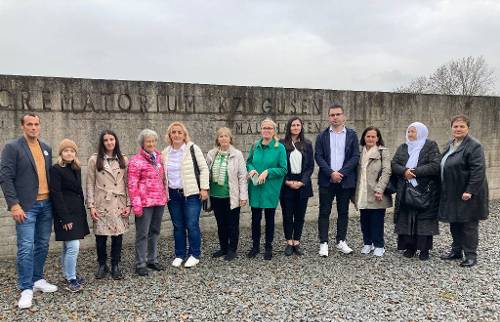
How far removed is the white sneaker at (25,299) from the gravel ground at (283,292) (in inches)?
2.3

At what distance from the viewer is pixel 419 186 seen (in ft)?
15.9

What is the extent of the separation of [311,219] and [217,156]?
3.09m

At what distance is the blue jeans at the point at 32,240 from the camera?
3.71 meters

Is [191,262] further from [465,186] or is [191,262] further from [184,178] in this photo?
[465,186]

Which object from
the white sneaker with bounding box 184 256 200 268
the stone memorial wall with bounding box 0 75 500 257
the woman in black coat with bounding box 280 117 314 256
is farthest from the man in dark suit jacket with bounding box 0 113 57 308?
the woman in black coat with bounding box 280 117 314 256

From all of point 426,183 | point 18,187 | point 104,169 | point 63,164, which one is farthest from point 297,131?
point 18,187

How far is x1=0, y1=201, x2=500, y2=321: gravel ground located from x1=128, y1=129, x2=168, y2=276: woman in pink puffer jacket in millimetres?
401

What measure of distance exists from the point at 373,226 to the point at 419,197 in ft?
2.26

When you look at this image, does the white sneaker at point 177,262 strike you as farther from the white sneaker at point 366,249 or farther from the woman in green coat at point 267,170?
the white sneaker at point 366,249

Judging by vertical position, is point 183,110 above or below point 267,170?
above

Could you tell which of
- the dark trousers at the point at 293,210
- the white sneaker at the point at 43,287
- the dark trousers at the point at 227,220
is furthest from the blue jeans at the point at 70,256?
the dark trousers at the point at 293,210

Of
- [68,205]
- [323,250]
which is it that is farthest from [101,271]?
[323,250]

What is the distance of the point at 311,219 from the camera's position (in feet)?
23.9

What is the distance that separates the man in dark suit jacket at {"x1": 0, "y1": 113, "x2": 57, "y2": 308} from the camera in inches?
142
